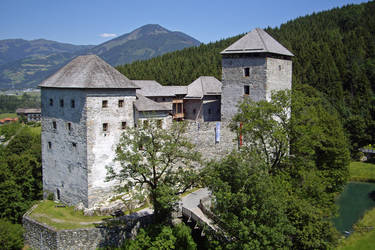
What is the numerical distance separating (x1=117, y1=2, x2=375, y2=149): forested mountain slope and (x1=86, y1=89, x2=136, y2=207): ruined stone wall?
133 ft

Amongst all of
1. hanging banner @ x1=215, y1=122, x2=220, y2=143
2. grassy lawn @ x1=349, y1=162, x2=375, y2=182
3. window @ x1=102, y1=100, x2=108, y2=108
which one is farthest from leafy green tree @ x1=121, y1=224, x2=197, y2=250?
grassy lawn @ x1=349, y1=162, x2=375, y2=182

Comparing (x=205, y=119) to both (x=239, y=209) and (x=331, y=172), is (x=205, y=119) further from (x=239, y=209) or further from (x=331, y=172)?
(x=239, y=209)

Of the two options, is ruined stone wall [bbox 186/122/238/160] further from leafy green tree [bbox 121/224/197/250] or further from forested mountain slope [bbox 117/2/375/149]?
forested mountain slope [bbox 117/2/375/149]

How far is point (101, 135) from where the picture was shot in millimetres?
28188

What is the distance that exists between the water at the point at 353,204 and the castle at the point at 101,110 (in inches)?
569

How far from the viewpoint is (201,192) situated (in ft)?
98.3

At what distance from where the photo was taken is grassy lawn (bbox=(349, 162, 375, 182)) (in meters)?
49.3

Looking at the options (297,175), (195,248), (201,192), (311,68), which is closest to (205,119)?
(201,192)

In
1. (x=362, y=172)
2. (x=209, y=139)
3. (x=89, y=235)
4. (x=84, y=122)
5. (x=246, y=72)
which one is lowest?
(x=362, y=172)

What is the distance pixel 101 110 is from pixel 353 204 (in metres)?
31.0

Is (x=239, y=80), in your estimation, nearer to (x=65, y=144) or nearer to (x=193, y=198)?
(x=193, y=198)

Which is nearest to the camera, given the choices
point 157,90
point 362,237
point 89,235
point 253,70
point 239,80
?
point 89,235

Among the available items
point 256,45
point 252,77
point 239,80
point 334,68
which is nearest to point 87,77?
point 239,80

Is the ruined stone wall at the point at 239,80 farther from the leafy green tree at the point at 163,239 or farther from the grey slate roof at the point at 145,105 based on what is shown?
the leafy green tree at the point at 163,239
